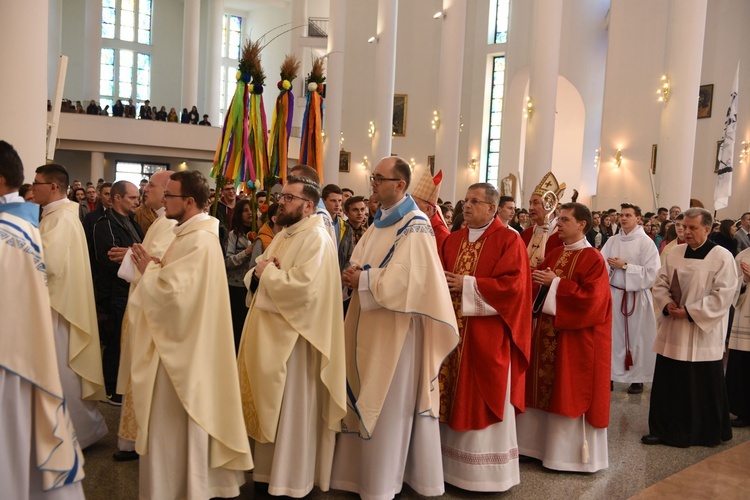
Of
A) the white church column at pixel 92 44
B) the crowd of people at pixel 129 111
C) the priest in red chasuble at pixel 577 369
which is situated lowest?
the priest in red chasuble at pixel 577 369

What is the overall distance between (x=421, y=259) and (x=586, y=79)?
21887mm

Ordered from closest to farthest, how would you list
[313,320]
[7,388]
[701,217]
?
[7,388], [313,320], [701,217]

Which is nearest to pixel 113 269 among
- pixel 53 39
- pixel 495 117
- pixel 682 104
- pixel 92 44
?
pixel 682 104

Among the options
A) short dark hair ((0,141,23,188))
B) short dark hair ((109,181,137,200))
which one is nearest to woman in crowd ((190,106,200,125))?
short dark hair ((109,181,137,200))

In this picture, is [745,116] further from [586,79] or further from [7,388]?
[7,388]

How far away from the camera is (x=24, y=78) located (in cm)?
639

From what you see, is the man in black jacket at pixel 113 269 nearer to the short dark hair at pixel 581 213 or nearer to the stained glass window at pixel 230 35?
the short dark hair at pixel 581 213

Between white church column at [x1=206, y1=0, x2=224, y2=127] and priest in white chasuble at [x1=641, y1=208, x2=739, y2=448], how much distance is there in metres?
25.9

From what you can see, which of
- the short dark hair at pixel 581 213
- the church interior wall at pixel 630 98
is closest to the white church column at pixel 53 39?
the church interior wall at pixel 630 98

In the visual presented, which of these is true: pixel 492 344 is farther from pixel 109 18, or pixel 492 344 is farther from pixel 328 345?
pixel 109 18

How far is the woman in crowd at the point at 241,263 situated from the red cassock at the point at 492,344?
231 cm

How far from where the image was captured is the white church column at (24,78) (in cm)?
629

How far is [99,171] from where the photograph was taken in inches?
906

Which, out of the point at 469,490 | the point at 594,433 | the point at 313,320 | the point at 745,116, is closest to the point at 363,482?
the point at 469,490
